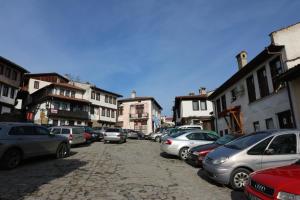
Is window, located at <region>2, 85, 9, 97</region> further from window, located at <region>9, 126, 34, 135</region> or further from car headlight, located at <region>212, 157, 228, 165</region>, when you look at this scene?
car headlight, located at <region>212, 157, 228, 165</region>

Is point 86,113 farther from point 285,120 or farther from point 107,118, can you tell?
point 285,120

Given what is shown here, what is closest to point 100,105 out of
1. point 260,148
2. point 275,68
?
point 275,68

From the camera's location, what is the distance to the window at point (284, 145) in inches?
278

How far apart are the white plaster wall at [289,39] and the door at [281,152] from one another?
8.01 metres

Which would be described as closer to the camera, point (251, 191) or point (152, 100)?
point (251, 191)

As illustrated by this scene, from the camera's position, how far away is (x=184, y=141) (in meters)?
13.1

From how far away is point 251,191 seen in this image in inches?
186

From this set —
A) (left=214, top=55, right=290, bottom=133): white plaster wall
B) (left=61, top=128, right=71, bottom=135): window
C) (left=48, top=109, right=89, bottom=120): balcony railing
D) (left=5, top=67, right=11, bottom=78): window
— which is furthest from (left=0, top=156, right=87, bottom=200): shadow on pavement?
(left=48, top=109, right=89, bottom=120): balcony railing

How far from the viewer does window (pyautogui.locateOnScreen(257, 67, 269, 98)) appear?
52.2ft

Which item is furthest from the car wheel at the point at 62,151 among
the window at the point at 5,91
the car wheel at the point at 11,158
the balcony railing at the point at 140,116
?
the balcony railing at the point at 140,116

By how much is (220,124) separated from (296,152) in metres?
19.1

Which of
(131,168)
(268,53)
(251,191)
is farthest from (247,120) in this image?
(251,191)

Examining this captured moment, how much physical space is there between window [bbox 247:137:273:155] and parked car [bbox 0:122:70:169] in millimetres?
8332

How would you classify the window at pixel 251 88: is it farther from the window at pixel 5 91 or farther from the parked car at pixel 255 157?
the window at pixel 5 91
